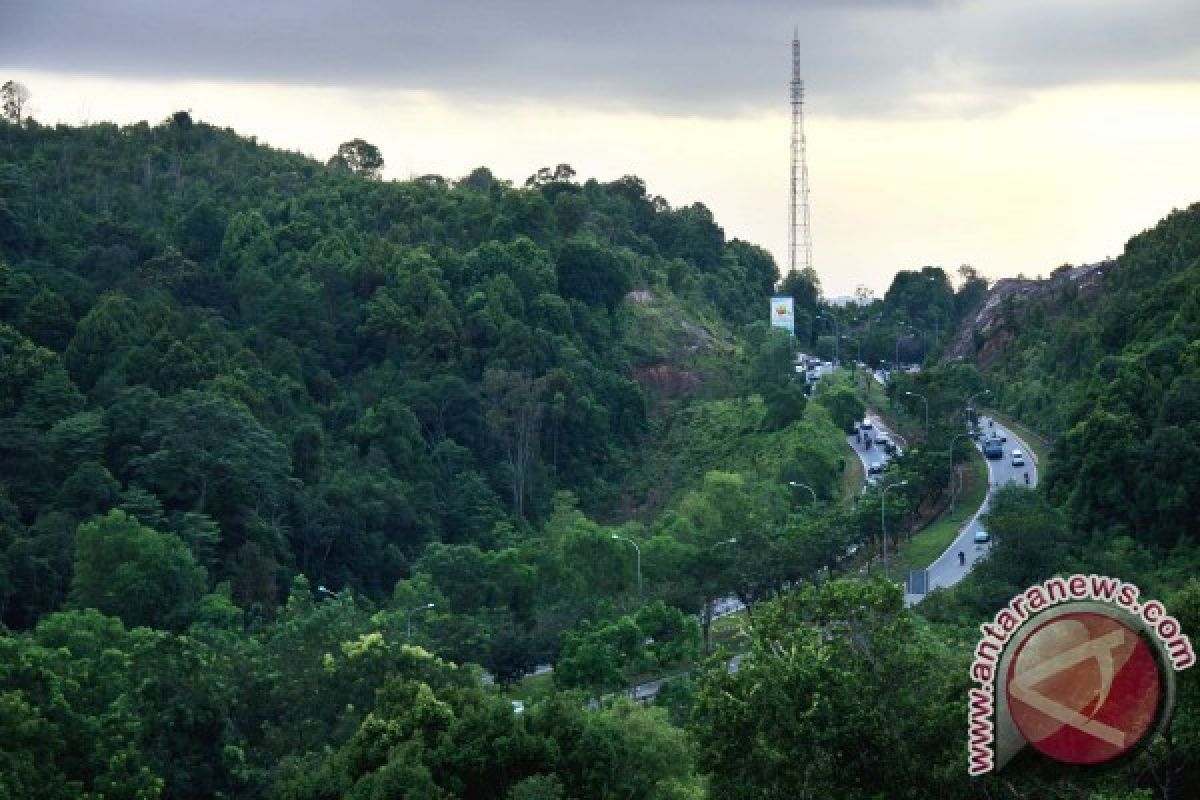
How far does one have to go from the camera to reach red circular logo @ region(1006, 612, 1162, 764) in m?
20.4

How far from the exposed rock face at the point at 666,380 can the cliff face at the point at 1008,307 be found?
21.1 meters

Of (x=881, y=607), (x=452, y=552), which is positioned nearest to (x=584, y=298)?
(x=452, y=552)

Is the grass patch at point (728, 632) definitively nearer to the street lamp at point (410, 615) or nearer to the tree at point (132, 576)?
the street lamp at point (410, 615)

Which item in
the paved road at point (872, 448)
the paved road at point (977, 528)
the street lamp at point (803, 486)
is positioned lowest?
the paved road at point (872, 448)

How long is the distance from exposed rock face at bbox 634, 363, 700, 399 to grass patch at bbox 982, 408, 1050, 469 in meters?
13.9

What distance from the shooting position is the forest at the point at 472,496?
28.4 meters

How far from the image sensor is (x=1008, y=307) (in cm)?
11250

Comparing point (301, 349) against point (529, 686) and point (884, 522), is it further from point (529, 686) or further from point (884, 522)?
point (529, 686)

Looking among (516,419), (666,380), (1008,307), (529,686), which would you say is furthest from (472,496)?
(1008,307)

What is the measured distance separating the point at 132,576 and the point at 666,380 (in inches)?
1675

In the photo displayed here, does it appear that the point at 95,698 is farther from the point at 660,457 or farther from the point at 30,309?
the point at 660,457

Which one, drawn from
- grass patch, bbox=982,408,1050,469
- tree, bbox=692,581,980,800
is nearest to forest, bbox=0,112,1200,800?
tree, bbox=692,581,980,800

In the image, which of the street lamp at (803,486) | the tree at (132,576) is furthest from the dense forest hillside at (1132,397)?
the tree at (132,576)

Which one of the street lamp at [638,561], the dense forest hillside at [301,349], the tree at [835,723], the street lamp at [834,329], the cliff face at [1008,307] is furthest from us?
the street lamp at [834,329]
